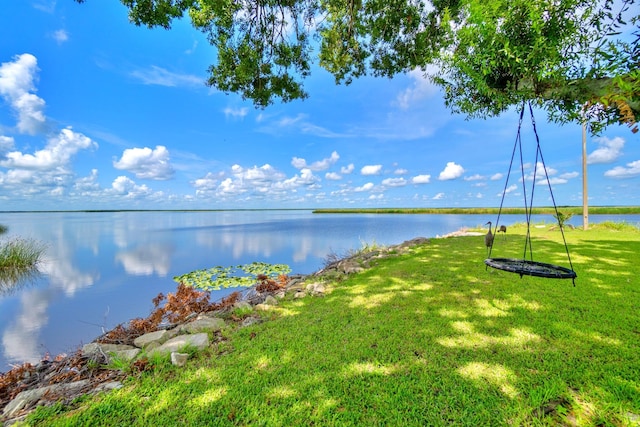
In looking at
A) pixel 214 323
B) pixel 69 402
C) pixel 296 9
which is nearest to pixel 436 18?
pixel 296 9

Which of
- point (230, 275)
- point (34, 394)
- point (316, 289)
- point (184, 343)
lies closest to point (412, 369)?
point (184, 343)

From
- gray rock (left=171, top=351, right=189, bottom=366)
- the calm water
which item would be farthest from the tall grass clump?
gray rock (left=171, top=351, right=189, bottom=366)

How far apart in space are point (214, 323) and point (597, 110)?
15.0ft

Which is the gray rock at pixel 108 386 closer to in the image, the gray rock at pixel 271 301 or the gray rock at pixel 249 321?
the gray rock at pixel 249 321

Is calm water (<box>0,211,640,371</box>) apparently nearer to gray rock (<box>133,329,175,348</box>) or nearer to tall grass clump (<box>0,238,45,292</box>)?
tall grass clump (<box>0,238,45,292</box>)

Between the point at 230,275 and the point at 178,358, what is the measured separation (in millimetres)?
5386

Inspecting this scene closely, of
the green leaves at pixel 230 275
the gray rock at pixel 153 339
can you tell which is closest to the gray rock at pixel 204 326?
the gray rock at pixel 153 339

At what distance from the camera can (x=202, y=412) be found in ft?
5.86

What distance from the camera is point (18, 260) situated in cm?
872

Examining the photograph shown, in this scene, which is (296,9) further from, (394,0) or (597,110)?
(597,110)

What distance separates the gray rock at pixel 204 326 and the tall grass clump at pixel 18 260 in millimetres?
8356

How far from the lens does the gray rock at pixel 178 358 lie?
2.37 metres

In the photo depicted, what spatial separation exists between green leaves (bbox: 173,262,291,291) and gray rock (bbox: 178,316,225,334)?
277 centimetres

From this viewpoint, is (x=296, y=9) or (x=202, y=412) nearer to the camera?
(x=202, y=412)
